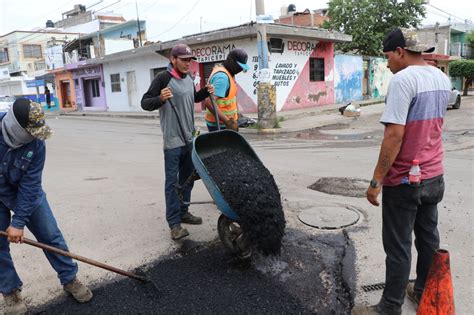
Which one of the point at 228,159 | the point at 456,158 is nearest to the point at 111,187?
the point at 228,159

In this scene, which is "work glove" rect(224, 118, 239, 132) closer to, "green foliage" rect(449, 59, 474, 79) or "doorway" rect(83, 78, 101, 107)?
"doorway" rect(83, 78, 101, 107)

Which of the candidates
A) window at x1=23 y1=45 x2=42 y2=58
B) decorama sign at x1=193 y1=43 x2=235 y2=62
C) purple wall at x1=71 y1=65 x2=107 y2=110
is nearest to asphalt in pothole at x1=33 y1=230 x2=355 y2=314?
decorama sign at x1=193 y1=43 x2=235 y2=62

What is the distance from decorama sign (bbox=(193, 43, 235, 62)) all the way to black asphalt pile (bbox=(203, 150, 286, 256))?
15.5 m

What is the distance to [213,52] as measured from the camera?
62.6 feet

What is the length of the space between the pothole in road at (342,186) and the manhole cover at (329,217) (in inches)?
29.0

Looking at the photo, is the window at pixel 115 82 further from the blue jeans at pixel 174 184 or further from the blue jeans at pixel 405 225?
the blue jeans at pixel 405 225

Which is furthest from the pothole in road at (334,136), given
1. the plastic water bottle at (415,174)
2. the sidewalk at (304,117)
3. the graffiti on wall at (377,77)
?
the graffiti on wall at (377,77)

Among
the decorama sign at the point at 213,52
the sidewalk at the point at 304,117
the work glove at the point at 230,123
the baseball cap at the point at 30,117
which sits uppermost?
the decorama sign at the point at 213,52

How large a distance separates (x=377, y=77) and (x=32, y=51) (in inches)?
1581

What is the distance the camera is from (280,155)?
909cm

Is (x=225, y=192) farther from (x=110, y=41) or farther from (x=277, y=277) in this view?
(x=110, y=41)

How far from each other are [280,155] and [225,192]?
19.3 ft

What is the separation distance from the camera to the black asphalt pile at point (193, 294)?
2.99 metres

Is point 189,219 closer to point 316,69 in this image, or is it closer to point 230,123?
point 230,123
